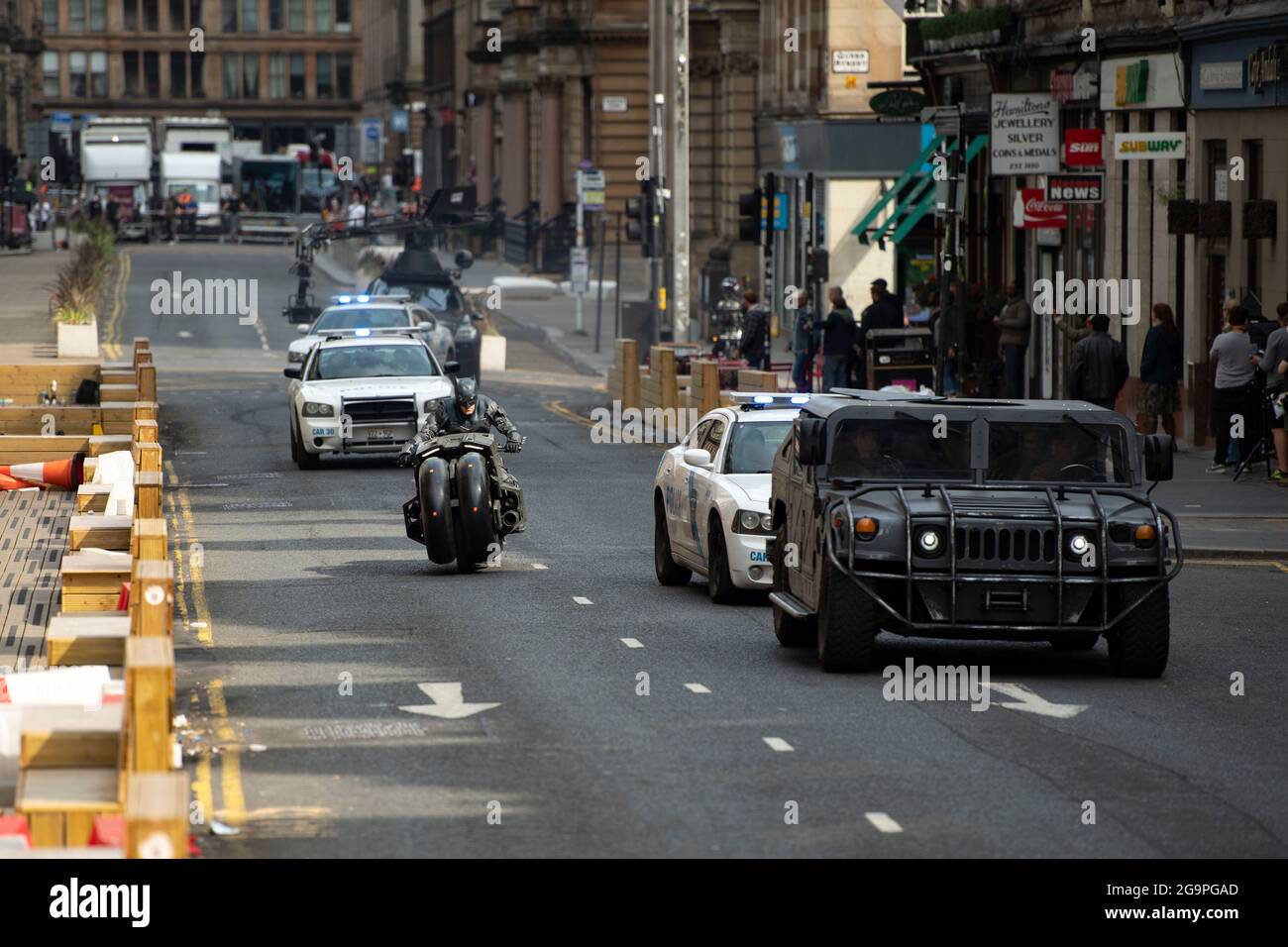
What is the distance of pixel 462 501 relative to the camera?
19.8 meters

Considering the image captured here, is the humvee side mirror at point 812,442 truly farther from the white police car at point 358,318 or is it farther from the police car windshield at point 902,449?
the white police car at point 358,318

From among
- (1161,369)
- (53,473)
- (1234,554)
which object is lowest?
→ (1234,554)

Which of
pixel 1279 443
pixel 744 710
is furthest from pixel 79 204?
pixel 744 710

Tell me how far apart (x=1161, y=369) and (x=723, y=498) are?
1286cm

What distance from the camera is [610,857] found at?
9.90 m

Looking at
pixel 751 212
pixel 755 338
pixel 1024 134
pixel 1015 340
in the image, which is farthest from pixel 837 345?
pixel 751 212

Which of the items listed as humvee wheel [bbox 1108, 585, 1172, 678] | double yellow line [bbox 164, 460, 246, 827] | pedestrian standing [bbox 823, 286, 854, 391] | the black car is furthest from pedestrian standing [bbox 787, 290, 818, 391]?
humvee wheel [bbox 1108, 585, 1172, 678]

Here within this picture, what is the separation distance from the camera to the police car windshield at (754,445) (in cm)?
1858

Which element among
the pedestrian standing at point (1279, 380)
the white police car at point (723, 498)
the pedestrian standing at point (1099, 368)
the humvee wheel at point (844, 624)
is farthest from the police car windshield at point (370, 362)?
the humvee wheel at point (844, 624)

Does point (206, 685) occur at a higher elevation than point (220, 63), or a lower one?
lower

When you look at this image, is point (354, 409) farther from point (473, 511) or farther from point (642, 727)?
point (642, 727)

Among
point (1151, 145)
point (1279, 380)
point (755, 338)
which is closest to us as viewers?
point (1279, 380)

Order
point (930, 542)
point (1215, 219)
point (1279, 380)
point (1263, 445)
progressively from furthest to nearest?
point (1215, 219), point (1263, 445), point (1279, 380), point (930, 542)
